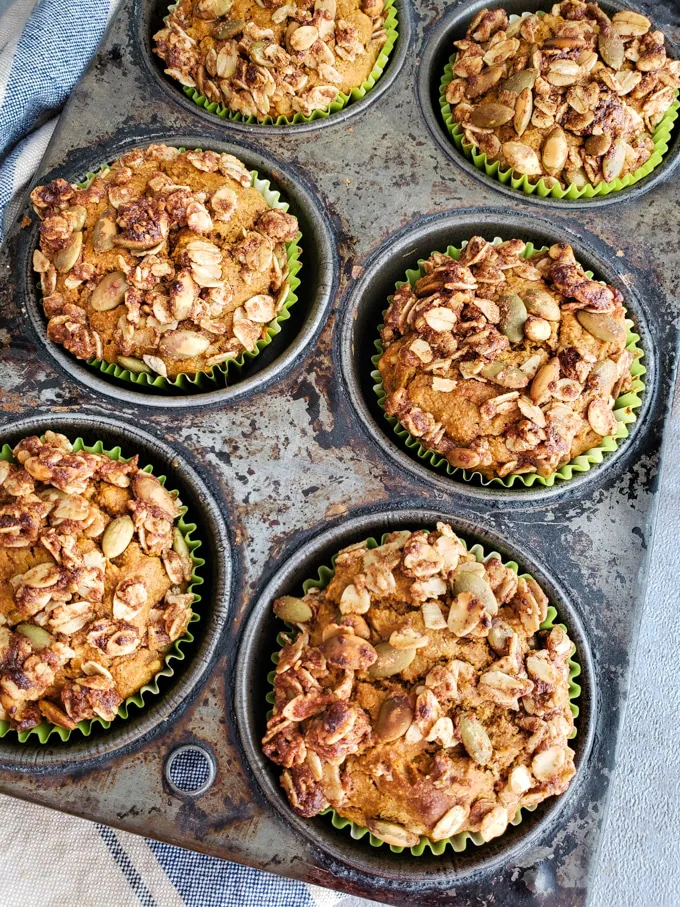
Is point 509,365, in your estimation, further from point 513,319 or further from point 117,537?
point 117,537

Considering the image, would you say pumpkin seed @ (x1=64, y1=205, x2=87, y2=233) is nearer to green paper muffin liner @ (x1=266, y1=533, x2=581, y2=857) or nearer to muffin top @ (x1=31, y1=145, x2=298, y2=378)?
muffin top @ (x1=31, y1=145, x2=298, y2=378)

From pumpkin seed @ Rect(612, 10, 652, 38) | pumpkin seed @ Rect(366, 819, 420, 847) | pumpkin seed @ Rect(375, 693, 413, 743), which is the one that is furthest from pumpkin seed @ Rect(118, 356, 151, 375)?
pumpkin seed @ Rect(612, 10, 652, 38)

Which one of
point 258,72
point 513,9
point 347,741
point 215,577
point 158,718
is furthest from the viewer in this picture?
point 513,9

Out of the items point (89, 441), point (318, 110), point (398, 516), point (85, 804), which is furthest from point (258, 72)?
point (85, 804)

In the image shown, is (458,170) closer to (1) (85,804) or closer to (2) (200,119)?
(2) (200,119)

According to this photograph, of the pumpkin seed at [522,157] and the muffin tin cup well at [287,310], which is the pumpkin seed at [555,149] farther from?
the muffin tin cup well at [287,310]

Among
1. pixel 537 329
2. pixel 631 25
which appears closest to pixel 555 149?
pixel 631 25

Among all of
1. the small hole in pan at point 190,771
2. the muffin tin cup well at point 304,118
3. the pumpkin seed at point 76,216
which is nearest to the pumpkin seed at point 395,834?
the small hole in pan at point 190,771
